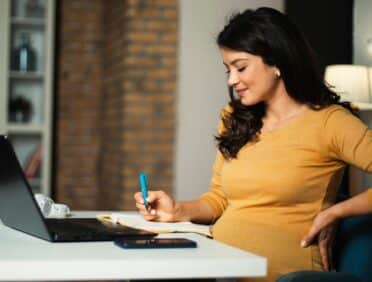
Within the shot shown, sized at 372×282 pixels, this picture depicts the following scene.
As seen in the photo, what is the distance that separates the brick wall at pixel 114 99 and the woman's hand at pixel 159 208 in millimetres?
3432

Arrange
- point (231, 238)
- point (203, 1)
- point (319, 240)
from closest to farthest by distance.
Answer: point (319, 240) < point (231, 238) < point (203, 1)

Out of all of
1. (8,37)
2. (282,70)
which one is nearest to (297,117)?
(282,70)

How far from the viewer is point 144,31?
547cm

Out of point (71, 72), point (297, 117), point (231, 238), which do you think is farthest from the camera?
point (71, 72)

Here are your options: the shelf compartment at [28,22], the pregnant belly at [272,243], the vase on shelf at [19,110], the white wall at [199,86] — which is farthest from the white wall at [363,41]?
the pregnant belly at [272,243]

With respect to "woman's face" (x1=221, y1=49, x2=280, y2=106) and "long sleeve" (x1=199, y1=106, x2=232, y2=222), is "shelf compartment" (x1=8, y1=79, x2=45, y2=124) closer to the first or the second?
"long sleeve" (x1=199, y1=106, x2=232, y2=222)

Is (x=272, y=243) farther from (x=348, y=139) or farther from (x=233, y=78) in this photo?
(x=233, y=78)

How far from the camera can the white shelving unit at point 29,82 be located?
5871 mm

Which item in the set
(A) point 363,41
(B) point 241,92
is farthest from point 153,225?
(A) point 363,41

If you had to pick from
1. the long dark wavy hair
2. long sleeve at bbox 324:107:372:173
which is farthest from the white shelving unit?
long sleeve at bbox 324:107:372:173

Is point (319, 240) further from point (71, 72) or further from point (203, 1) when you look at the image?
point (71, 72)

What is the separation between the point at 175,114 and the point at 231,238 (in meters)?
3.58

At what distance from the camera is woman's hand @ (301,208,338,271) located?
179 centimetres

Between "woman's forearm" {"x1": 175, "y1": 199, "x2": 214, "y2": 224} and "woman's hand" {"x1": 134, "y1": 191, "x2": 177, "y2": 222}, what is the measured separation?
20 millimetres
